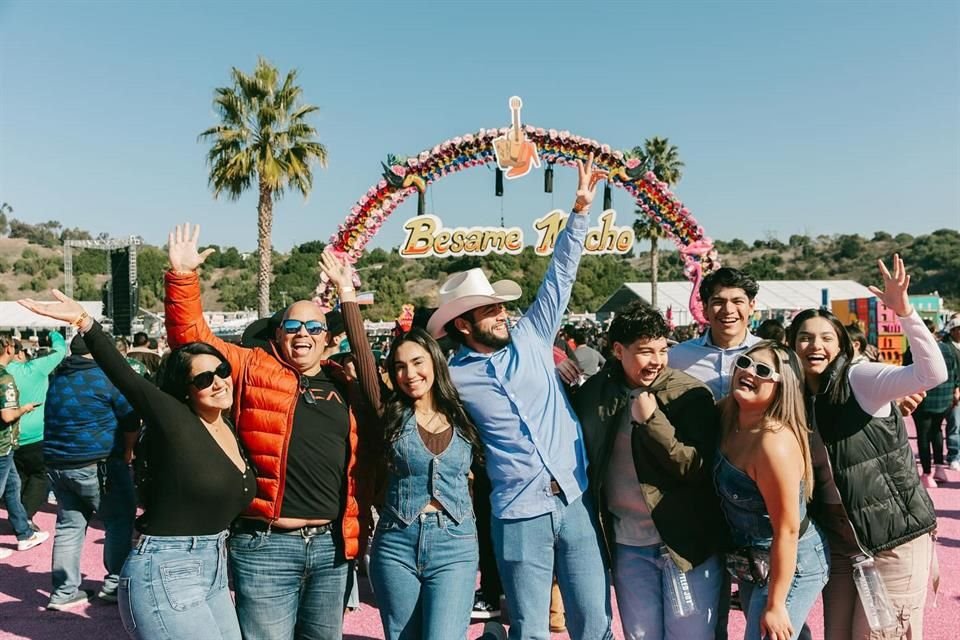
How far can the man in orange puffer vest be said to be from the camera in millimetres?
2783

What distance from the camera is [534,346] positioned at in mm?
3146

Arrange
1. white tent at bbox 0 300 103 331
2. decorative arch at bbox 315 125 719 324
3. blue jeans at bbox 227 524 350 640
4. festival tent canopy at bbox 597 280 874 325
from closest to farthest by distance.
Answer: blue jeans at bbox 227 524 350 640 → decorative arch at bbox 315 125 719 324 → white tent at bbox 0 300 103 331 → festival tent canopy at bbox 597 280 874 325

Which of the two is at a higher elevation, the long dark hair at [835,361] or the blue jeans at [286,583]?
the long dark hair at [835,361]

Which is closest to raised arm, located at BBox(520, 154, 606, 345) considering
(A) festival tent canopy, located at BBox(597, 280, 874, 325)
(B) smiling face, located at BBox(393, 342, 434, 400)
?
(B) smiling face, located at BBox(393, 342, 434, 400)

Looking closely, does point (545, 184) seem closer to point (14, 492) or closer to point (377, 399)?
point (14, 492)

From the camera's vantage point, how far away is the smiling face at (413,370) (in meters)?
2.89

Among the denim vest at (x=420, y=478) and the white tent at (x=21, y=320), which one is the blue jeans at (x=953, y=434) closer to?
the denim vest at (x=420, y=478)

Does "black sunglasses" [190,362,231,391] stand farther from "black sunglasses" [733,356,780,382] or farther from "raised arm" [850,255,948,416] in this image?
"raised arm" [850,255,948,416]

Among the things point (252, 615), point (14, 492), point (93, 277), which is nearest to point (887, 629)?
point (252, 615)

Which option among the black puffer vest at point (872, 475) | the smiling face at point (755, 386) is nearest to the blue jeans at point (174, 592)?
the smiling face at point (755, 386)

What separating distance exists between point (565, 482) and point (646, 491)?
1.06ft

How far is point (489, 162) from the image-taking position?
12609 mm

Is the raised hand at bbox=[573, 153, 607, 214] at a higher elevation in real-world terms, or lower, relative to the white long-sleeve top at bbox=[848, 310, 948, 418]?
higher

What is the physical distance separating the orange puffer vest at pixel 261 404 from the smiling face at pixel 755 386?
4.96ft
